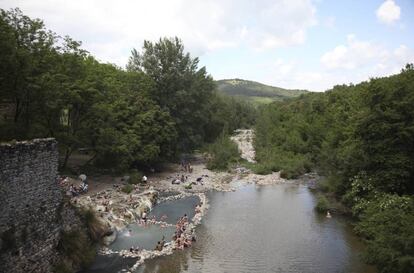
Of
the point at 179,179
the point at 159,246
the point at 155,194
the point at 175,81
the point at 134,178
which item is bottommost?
the point at 159,246

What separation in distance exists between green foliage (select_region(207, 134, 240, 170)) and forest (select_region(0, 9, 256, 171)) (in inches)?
130

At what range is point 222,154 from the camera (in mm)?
61344

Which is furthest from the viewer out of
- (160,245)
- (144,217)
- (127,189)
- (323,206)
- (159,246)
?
(127,189)

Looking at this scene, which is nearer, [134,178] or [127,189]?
[127,189]

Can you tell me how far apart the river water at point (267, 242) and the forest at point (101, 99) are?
44.1ft

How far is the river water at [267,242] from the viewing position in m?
25.1

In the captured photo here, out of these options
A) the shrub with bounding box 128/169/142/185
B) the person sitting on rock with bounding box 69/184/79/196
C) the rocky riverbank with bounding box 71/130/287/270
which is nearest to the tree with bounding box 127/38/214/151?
the rocky riverbank with bounding box 71/130/287/270

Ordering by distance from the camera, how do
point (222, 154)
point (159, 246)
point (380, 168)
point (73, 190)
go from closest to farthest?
point (159, 246), point (380, 168), point (73, 190), point (222, 154)

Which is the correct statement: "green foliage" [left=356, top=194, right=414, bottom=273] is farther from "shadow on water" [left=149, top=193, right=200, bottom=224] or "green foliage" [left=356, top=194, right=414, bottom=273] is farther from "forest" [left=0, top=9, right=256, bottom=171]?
"forest" [left=0, top=9, right=256, bottom=171]

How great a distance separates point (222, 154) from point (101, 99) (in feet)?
75.7

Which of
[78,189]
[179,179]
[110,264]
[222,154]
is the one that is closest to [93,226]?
[110,264]

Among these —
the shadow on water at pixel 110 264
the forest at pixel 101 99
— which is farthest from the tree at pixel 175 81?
the shadow on water at pixel 110 264

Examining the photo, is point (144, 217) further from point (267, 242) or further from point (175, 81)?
point (175, 81)

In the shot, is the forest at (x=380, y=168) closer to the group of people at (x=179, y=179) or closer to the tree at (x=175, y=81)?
the group of people at (x=179, y=179)
